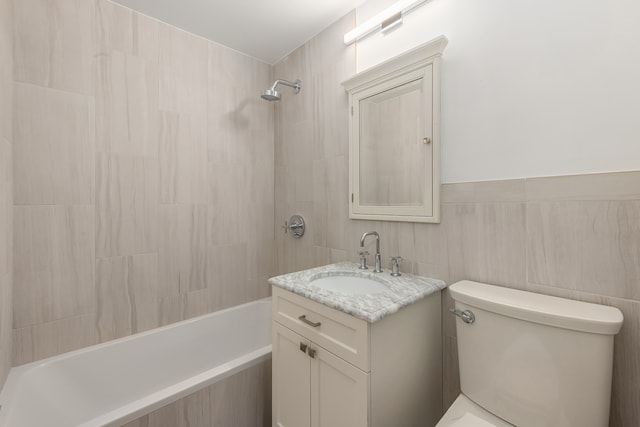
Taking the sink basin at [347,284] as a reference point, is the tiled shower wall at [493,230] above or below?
above

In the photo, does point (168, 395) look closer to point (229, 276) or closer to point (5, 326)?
point (5, 326)

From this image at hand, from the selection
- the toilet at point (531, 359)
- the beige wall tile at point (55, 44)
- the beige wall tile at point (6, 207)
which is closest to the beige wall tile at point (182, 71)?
the beige wall tile at point (55, 44)

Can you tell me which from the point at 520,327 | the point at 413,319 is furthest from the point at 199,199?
the point at 520,327

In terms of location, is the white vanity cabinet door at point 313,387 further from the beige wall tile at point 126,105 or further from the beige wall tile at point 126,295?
the beige wall tile at point 126,105

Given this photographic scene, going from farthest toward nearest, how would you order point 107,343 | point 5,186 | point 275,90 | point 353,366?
point 275,90
point 107,343
point 5,186
point 353,366

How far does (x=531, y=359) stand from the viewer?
0.79 meters

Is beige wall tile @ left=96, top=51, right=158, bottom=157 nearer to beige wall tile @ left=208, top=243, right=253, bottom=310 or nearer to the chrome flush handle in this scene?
beige wall tile @ left=208, top=243, right=253, bottom=310

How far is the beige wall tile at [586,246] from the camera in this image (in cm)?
78

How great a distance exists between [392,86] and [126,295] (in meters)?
1.89

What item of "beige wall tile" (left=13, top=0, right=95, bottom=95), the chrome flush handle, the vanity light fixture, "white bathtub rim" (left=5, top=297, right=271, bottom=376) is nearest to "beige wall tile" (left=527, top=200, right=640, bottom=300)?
the chrome flush handle

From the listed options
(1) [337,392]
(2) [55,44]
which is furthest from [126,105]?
(1) [337,392]

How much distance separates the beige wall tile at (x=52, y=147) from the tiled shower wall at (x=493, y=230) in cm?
123

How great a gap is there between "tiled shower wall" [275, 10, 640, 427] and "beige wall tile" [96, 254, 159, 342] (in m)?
0.98

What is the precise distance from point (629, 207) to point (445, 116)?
668 mm
